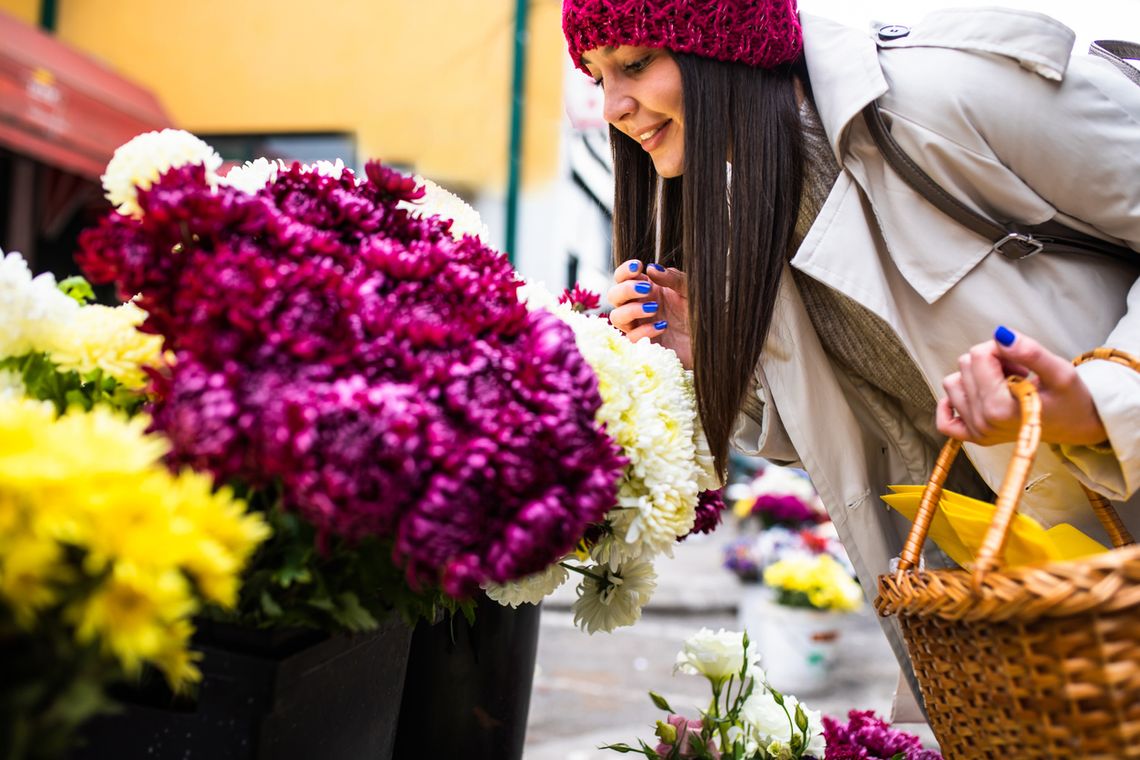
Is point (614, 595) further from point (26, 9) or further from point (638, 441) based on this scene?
point (26, 9)

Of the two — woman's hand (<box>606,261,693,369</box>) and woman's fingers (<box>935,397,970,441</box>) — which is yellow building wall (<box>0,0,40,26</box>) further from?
woman's fingers (<box>935,397,970,441</box>)

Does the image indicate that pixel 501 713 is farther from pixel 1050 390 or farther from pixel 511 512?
pixel 1050 390

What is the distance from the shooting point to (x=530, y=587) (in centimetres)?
92

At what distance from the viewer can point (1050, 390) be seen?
0.88 m

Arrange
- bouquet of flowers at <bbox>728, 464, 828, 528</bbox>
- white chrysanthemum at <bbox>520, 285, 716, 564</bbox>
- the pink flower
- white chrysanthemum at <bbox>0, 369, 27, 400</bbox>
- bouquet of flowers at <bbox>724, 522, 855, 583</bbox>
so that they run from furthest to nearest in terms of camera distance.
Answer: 1. bouquet of flowers at <bbox>728, 464, 828, 528</bbox>
2. bouquet of flowers at <bbox>724, 522, 855, 583</bbox>
3. the pink flower
4. white chrysanthemum at <bbox>520, 285, 716, 564</bbox>
5. white chrysanthemum at <bbox>0, 369, 27, 400</bbox>

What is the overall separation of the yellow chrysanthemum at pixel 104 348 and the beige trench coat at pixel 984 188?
2.62 feet

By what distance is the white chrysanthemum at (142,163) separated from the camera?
2.39 feet

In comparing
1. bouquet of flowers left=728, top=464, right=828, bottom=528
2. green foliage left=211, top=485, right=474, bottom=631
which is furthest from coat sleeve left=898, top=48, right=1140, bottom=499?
bouquet of flowers left=728, top=464, right=828, bottom=528

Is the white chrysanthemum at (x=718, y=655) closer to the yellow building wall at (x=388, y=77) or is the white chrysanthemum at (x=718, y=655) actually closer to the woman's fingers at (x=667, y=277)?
the woman's fingers at (x=667, y=277)

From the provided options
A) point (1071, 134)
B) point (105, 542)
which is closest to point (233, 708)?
point (105, 542)

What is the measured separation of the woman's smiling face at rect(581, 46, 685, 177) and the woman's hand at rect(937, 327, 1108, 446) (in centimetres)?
57

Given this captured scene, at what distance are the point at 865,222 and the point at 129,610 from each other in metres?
1.00

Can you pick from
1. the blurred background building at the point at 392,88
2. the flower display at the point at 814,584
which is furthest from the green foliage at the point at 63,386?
the blurred background building at the point at 392,88

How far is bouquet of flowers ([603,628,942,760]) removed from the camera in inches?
43.8
